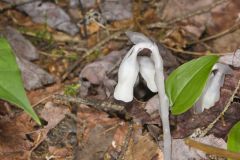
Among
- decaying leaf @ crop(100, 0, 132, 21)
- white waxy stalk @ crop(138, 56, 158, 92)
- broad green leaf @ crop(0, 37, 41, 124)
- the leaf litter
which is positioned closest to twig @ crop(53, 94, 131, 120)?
the leaf litter

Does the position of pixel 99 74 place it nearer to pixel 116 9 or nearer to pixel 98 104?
pixel 98 104

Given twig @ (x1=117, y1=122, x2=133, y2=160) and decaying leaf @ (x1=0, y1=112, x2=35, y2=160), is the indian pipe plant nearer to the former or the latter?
twig @ (x1=117, y1=122, x2=133, y2=160)

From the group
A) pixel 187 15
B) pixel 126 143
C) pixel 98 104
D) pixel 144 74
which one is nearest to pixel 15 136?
pixel 98 104

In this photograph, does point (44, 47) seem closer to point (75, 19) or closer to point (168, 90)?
point (75, 19)

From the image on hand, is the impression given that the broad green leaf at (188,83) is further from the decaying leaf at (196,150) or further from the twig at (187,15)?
the twig at (187,15)

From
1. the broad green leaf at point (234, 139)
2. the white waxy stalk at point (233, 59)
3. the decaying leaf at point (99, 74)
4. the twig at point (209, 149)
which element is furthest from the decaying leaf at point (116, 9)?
the twig at point (209, 149)

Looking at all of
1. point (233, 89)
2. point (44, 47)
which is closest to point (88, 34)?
point (44, 47)
